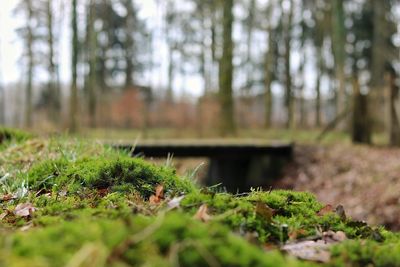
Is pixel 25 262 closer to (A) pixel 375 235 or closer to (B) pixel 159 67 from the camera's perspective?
(A) pixel 375 235

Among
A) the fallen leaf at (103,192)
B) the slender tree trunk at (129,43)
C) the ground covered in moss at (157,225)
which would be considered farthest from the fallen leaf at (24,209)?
the slender tree trunk at (129,43)

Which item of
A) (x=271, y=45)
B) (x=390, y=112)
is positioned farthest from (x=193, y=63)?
(x=390, y=112)

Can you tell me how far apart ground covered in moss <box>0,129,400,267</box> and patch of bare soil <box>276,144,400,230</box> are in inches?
209

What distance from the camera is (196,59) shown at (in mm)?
39656

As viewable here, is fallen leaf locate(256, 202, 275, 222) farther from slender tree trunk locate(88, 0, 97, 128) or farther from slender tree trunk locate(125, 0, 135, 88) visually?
slender tree trunk locate(125, 0, 135, 88)

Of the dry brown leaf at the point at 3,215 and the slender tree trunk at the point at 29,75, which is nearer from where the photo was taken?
the dry brown leaf at the point at 3,215

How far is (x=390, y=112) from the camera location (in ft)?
44.9

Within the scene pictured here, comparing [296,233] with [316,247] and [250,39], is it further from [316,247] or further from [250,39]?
[250,39]

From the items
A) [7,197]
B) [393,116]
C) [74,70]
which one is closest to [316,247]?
[7,197]

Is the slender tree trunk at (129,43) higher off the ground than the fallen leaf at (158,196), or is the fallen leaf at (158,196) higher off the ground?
the slender tree trunk at (129,43)

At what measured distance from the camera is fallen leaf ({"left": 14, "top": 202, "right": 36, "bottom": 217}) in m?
2.32

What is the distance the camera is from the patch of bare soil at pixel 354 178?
780 cm

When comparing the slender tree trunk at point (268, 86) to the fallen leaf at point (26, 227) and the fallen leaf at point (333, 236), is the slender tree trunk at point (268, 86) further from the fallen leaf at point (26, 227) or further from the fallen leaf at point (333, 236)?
the fallen leaf at point (26, 227)

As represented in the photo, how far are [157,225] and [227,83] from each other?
1587 cm
